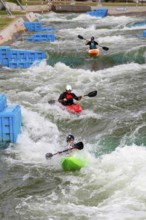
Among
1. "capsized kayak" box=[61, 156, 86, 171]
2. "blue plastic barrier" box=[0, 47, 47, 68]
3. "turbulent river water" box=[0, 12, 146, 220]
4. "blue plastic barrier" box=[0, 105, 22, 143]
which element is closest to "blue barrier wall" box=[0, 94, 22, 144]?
"blue plastic barrier" box=[0, 105, 22, 143]

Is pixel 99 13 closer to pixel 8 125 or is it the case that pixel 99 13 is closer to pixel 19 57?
pixel 19 57

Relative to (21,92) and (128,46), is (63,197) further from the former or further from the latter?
(128,46)

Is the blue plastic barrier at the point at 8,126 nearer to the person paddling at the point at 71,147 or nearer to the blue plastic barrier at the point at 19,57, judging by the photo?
the person paddling at the point at 71,147

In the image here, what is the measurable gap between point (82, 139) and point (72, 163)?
6.77 feet

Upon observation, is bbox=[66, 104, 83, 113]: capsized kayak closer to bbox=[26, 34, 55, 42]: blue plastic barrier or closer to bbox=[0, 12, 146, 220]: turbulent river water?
bbox=[0, 12, 146, 220]: turbulent river water

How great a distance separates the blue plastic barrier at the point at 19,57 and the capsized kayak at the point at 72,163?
11.4 meters

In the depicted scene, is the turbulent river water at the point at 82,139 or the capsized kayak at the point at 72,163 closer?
the turbulent river water at the point at 82,139

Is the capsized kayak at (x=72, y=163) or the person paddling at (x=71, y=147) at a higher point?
the person paddling at (x=71, y=147)

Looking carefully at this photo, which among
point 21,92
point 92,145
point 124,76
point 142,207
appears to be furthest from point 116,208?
point 124,76

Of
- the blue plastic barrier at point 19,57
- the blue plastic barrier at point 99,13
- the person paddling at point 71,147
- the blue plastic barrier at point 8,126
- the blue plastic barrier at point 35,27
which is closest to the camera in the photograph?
the person paddling at point 71,147

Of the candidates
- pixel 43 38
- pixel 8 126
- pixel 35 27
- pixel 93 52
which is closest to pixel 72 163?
pixel 8 126

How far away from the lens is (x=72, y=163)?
10172 mm

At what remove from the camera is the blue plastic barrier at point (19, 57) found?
21.1m

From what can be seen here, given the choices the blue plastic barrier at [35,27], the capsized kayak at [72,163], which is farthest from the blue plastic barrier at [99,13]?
the capsized kayak at [72,163]
